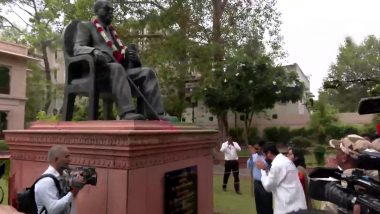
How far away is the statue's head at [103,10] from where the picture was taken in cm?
509

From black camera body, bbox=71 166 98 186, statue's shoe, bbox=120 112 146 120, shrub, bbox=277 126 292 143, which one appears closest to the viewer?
black camera body, bbox=71 166 98 186

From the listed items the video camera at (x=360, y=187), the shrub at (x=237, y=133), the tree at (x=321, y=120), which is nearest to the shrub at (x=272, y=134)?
the shrub at (x=237, y=133)

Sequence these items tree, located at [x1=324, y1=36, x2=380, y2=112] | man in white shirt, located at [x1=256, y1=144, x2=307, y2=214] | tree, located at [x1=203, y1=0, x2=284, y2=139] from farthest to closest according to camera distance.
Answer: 1. tree, located at [x1=324, y1=36, x2=380, y2=112]
2. tree, located at [x1=203, y1=0, x2=284, y2=139]
3. man in white shirt, located at [x1=256, y1=144, x2=307, y2=214]

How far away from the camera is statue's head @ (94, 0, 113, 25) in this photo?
16.7ft

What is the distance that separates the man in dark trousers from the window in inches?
849

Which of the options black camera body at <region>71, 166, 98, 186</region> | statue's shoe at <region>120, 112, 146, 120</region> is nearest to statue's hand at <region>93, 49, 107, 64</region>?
statue's shoe at <region>120, 112, 146, 120</region>

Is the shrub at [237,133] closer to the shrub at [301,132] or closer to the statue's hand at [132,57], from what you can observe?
the shrub at [301,132]

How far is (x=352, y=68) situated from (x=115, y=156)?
39016 millimetres

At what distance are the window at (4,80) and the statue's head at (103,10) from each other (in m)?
21.6

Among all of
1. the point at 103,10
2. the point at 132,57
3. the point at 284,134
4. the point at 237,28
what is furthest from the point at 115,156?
the point at 284,134

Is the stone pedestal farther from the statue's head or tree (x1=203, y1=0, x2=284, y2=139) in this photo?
tree (x1=203, y1=0, x2=284, y2=139)

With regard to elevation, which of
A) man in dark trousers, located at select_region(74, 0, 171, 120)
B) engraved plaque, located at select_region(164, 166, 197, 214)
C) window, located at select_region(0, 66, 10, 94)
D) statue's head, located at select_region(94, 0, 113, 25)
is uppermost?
window, located at select_region(0, 66, 10, 94)

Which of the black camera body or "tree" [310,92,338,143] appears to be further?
"tree" [310,92,338,143]

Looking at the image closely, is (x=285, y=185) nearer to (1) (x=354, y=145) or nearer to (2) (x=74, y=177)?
(1) (x=354, y=145)
